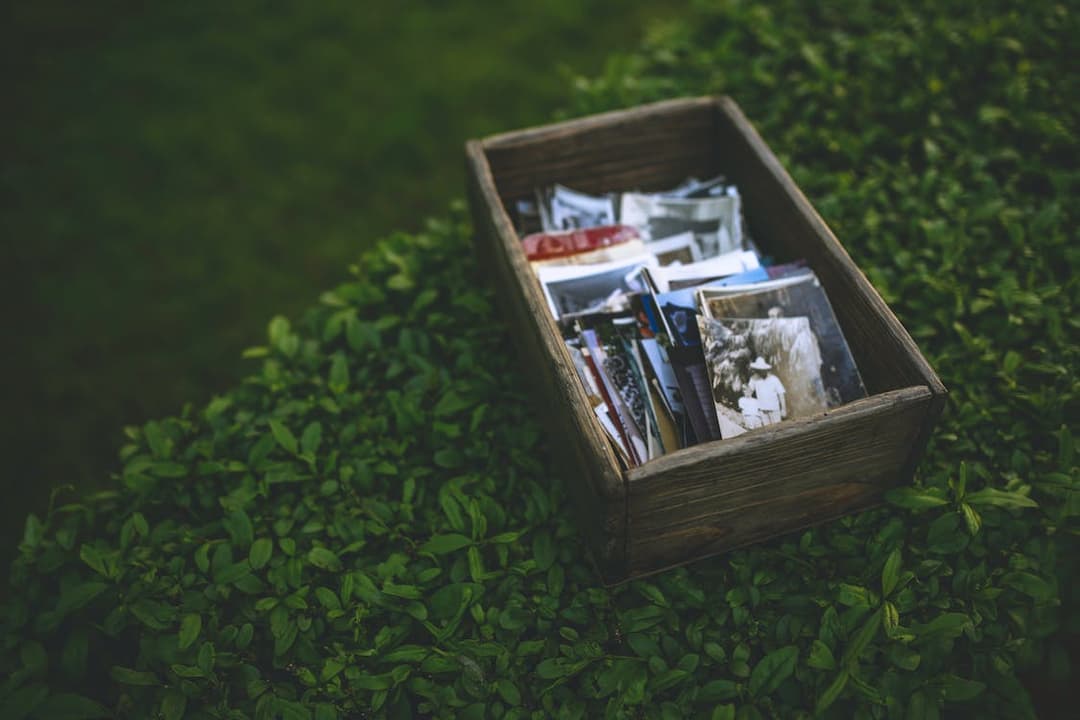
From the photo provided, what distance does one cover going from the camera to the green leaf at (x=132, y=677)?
1.61 metres

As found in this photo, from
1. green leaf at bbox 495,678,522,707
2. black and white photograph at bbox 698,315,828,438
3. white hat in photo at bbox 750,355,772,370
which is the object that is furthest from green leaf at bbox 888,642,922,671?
green leaf at bbox 495,678,522,707

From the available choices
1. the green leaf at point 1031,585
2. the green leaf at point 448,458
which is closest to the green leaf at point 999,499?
the green leaf at point 1031,585

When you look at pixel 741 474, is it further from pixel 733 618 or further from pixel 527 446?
pixel 527 446

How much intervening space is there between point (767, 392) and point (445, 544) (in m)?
0.73

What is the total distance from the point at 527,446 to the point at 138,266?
2.58 m

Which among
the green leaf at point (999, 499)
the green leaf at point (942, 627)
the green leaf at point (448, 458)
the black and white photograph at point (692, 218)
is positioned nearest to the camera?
the green leaf at point (942, 627)

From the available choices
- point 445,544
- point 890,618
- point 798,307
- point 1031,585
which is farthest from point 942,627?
point 445,544

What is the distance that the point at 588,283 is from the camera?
1.98m

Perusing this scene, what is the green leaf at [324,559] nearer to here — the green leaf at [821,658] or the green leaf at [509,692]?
the green leaf at [509,692]

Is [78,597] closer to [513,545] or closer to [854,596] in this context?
[513,545]

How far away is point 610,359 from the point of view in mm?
1808

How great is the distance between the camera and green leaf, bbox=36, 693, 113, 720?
1.62 meters

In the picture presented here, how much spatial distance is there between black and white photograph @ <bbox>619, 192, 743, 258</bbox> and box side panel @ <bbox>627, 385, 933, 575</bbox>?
725mm

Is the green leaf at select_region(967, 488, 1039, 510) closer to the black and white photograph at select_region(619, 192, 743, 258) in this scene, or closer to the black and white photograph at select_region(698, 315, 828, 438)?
the black and white photograph at select_region(698, 315, 828, 438)
